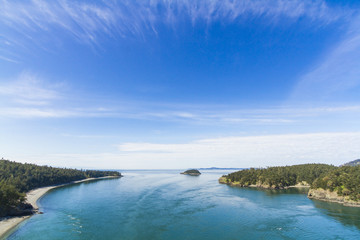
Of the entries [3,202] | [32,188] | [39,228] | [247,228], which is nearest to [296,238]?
[247,228]

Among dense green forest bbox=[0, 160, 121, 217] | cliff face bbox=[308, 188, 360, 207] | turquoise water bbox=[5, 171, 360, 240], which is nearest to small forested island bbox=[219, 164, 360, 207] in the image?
cliff face bbox=[308, 188, 360, 207]

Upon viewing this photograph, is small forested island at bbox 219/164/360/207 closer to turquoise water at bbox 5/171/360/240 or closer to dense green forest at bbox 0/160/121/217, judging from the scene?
turquoise water at bbox 5/171/360/240

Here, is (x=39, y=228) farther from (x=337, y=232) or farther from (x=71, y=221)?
(x=337, y=232)

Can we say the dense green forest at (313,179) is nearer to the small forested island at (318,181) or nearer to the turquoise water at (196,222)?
the small forested island at (318,181)

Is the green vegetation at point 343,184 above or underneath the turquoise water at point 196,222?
above

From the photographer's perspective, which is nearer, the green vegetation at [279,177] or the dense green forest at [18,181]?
the dense green forest at [18,181]

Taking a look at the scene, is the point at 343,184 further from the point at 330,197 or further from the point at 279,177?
the point at 279,177

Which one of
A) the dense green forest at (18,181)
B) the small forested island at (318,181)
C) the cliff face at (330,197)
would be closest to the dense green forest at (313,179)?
the small forested island at (318,181)
